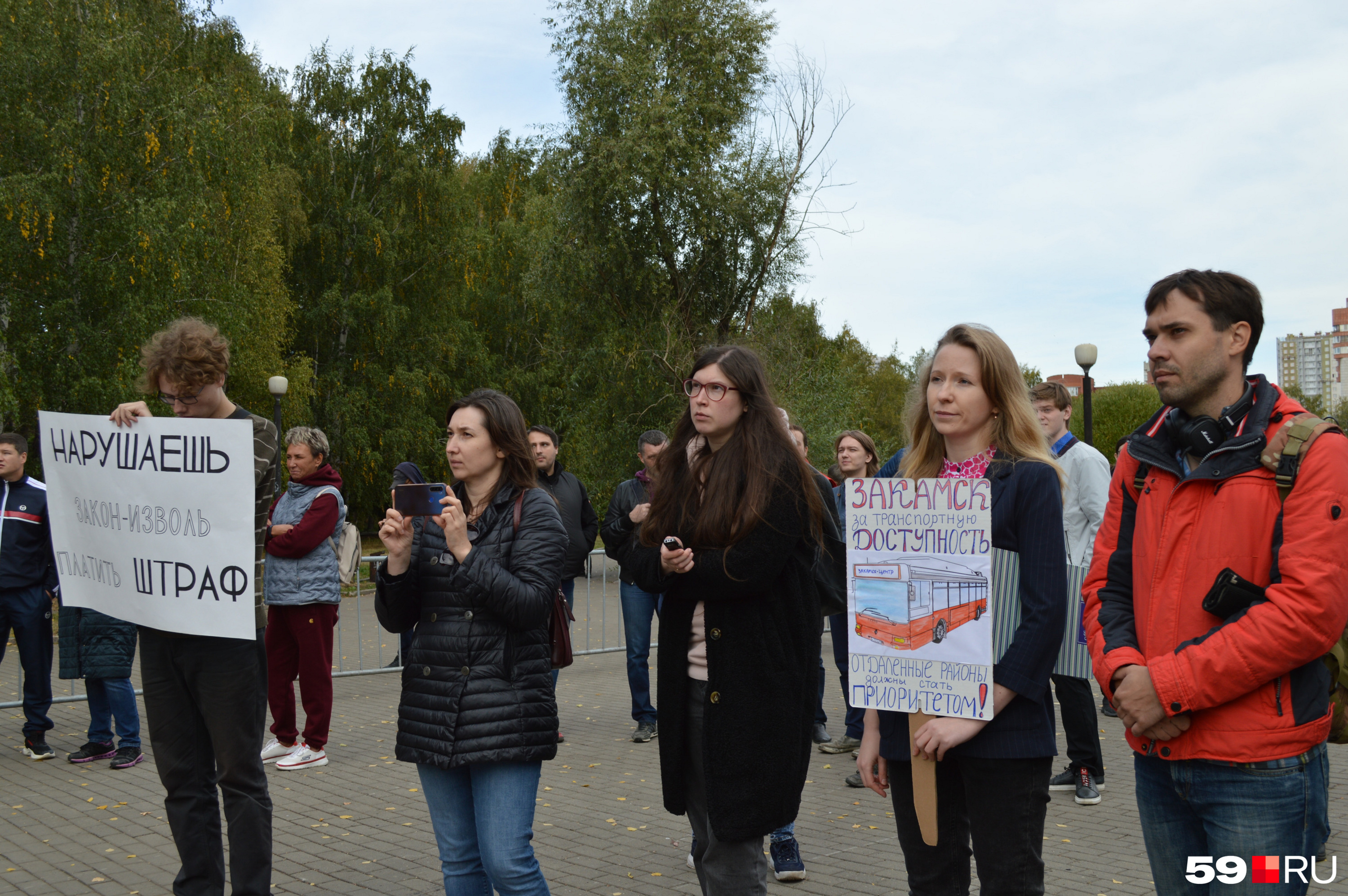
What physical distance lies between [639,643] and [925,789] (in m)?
5.73

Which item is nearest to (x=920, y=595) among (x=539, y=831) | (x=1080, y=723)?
(x=539, y=831)

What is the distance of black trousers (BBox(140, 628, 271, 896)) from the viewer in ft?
13.2

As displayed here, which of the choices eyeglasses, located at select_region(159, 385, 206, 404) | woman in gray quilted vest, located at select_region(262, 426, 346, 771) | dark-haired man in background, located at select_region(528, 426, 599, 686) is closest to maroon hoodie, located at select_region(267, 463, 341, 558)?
woman in gray quilted vest, located at select_region(262, 426, 346, 771)

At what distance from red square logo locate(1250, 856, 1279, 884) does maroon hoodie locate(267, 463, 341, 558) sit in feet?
19.5

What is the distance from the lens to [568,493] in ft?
28.5

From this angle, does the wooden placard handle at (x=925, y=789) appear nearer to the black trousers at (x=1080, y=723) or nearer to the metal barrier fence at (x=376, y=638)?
the black trousers at (x=1080, y=723)

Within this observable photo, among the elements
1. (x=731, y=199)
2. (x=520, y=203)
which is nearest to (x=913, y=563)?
(x=731, y=199)

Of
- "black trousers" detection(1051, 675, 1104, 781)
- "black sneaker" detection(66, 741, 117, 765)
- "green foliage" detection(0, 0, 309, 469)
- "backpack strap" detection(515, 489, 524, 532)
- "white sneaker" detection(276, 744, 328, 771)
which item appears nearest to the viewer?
"backpack strap" detection(515, 489, 524, 532)

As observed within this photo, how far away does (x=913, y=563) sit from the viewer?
10.2ft

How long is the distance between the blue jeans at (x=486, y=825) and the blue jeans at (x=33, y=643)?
224 inches

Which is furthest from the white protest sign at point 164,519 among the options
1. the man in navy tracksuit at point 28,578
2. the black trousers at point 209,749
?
the man in navy tracksuit at point 28,578

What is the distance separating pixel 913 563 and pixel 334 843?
414cm

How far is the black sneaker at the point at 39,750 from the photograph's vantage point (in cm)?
784
